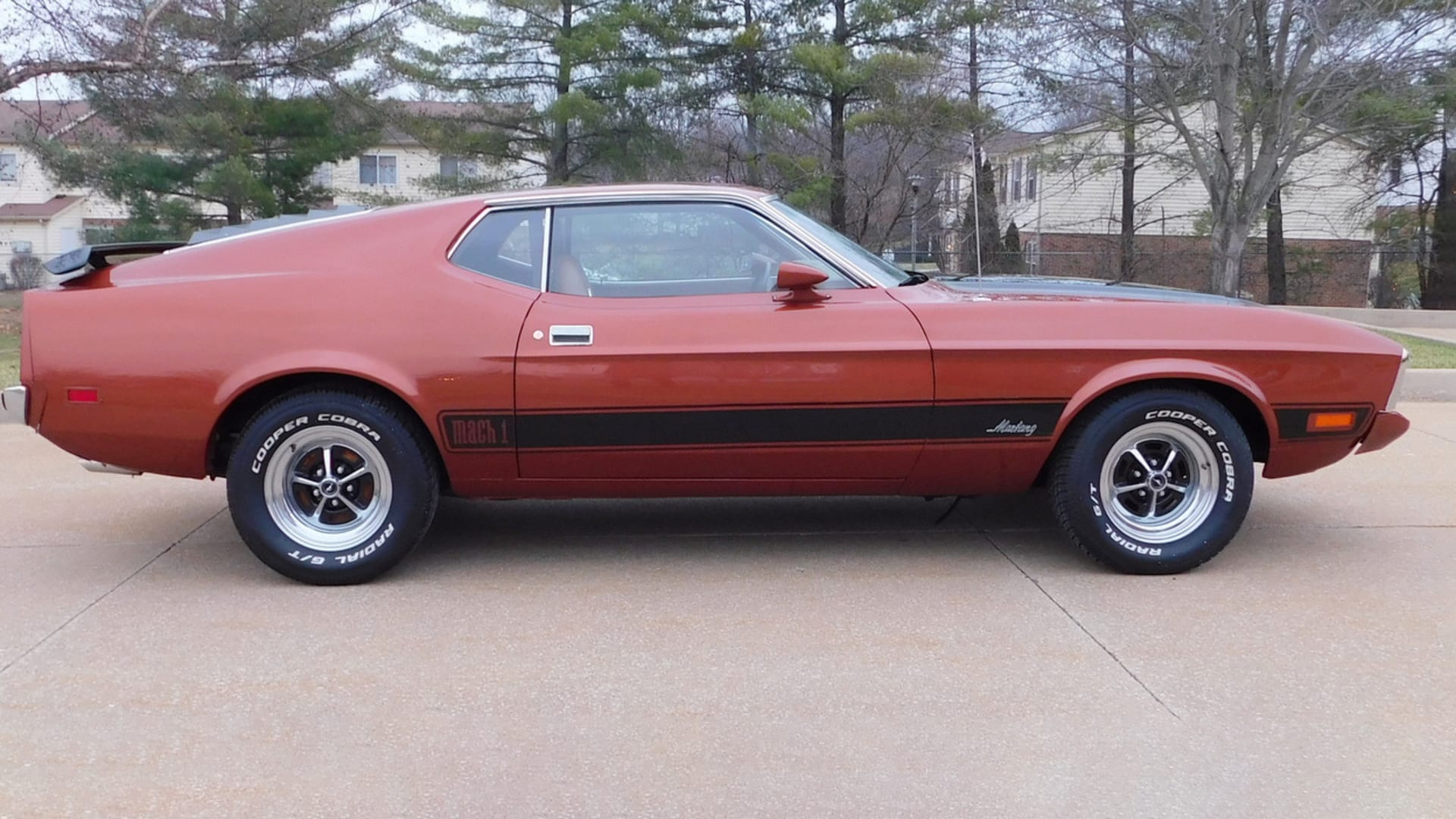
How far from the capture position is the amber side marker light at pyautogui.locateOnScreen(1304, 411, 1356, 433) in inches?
186

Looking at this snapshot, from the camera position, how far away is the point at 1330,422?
4.74 m

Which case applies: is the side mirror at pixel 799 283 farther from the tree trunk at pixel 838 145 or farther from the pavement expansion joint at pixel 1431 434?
the tree trunk at pixel 838 145

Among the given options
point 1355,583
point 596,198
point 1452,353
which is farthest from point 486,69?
point 1355,583

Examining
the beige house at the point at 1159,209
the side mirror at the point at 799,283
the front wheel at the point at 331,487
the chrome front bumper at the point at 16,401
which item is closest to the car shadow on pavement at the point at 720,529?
the front wheel at the point at 331,487

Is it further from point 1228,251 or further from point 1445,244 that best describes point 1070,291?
point 1445,244

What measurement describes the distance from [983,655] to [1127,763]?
793 mm

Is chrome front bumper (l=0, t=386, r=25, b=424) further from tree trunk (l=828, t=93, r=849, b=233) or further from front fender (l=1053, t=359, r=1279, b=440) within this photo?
tree trunk (l=828, t=93, r=849, b=233)

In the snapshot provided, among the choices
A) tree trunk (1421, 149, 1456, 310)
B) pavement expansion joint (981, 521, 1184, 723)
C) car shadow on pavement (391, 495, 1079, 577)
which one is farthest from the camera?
tree trunk (1421, 149, 1456, 310)

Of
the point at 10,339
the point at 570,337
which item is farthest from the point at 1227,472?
the point at 10,339

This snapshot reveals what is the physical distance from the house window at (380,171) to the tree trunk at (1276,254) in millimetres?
22858

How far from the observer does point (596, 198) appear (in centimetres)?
480

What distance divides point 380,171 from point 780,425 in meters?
34.5

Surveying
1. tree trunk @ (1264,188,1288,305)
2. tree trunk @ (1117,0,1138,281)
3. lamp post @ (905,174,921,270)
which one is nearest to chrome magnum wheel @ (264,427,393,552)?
tree trunk @ (1117,0,1138,281)

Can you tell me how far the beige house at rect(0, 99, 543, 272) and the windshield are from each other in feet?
55.2
